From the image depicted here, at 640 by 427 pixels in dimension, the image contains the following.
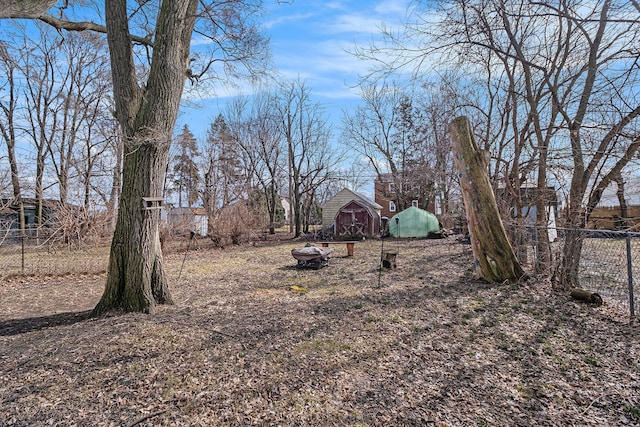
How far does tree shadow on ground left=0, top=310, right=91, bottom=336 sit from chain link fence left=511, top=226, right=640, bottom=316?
7529 millimetres

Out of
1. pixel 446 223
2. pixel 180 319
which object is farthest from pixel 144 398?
pixel 446 223

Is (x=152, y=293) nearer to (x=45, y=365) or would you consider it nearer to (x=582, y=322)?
(x=45, y=365)

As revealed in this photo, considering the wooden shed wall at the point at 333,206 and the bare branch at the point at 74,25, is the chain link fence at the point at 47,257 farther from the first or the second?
the wooden shed wall at the point at 333,206

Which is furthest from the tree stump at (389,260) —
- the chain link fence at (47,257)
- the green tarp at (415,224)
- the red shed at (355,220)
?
the red shed at (355,220)

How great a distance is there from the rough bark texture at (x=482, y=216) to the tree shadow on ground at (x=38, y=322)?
23.0 ft

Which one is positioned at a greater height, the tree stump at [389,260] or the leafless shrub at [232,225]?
the leafless shrub at [232,225]

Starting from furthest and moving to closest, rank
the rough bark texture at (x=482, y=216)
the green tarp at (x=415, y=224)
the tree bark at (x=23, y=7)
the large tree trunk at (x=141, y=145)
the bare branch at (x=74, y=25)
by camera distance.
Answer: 1. the green tarp at (x=415, y=224)
2. the rough bark texture at (x=482, y=216)
3. the bare branch at (x=74, y=25)
4. the large tree trunk at (x=141, y=145)
5. the tree bark at (x=23, y=7)

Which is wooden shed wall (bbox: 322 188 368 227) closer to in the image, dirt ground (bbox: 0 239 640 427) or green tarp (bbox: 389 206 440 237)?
green tarp (bbox: 389 206 440 237)

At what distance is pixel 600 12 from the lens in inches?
223

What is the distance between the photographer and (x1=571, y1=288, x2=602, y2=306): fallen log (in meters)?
5.11

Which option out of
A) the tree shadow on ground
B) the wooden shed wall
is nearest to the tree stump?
the tree shadow on ground

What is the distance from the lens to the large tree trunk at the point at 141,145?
4.91 m

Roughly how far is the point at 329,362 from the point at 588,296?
4415mm

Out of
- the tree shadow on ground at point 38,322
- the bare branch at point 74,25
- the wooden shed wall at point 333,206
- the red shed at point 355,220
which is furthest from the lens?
the wooden shed wall at point 333,206
